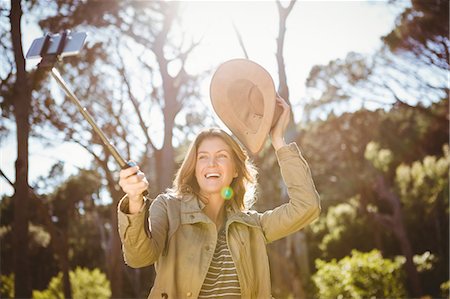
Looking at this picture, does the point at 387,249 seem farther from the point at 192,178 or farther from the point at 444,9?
the point at 192,178

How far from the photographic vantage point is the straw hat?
2.17 metres

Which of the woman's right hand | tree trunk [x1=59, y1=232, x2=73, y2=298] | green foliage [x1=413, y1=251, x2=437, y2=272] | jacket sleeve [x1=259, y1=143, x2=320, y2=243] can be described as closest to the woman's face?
jacket sleeve [x1=259, y1=143, x2=320, y2=243]

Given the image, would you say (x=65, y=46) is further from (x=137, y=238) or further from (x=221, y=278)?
(x=221, y=278)

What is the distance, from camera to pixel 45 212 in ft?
31.6

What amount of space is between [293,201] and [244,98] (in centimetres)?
55

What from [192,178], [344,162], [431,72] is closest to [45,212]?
[192,178]

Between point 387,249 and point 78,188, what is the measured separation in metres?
11.3

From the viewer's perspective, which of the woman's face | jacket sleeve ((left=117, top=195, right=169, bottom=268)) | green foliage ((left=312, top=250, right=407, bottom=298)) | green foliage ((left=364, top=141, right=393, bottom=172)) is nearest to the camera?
jacket sleeve ((left=117, top=195, right=169, bottom=268))

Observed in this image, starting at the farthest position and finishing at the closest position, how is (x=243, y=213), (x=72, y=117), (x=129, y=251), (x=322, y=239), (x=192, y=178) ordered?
(x=322, y=239) < (x=72, y=117) < (x=192, y=178) < (x=243, y=213) < (x=129, y=251)

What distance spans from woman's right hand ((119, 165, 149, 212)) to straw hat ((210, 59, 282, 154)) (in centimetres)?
70

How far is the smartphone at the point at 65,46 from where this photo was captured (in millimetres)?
1552

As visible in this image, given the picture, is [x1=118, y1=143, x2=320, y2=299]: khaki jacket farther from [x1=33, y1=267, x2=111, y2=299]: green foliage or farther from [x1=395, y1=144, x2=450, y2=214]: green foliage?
[x1=395, y1=144, x2=450, y2=214]: green foliage

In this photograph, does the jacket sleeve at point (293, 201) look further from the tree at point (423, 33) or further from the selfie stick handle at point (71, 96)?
the tree at point (423, 33)

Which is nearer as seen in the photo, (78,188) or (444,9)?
(444,9)
